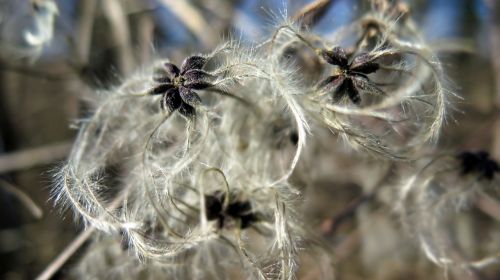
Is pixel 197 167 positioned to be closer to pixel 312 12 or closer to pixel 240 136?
pixel 240 136

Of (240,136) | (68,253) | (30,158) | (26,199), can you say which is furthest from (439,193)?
(30,158)

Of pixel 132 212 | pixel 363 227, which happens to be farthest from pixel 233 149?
pixel 363 227

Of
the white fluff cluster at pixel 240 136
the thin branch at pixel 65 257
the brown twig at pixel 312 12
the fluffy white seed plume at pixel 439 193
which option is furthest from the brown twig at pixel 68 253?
the fluffy white seed plume at pixel 439 193

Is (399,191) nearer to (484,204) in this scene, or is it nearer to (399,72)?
(399,72)

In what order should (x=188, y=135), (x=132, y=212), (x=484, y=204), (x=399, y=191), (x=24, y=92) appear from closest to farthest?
(x=188, y=135), (x=132, y=212), (x=399, y=191), (x=484, y=204), (x=24, y=92)

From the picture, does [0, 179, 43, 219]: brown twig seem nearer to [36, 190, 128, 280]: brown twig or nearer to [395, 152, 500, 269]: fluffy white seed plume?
[36, 190, 128, 280]: brown twig

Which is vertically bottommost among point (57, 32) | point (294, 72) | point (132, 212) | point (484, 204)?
point (132, 212)

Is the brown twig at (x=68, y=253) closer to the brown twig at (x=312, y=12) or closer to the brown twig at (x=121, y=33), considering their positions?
the brown twig at (x=312, y=12)

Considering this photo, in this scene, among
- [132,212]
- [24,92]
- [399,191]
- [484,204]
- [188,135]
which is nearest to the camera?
[188,135]

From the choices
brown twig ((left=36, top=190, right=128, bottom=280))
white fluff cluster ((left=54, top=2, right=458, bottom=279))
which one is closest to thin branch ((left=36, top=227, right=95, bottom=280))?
brown twig ((left=36, top=190, right=128, bottom=280))
